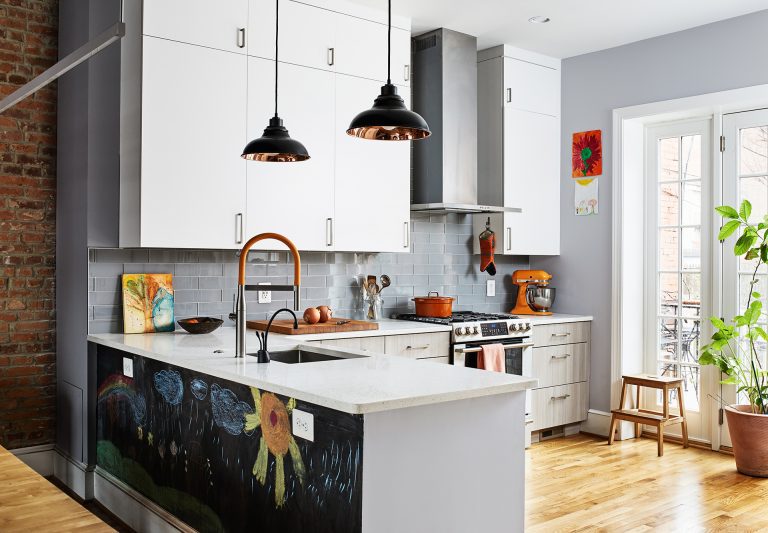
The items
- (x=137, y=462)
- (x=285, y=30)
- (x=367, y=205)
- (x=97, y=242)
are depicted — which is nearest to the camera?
(x=137, y=462)

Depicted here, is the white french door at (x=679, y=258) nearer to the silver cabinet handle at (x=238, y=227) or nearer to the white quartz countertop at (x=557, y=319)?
the white quartz countertop at (x=557, y=319)

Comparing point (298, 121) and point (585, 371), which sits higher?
point (298, 121)

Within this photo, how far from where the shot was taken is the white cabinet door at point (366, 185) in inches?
183

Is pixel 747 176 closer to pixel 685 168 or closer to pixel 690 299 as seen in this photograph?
pixel 685 168

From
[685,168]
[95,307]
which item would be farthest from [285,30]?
[685,168]

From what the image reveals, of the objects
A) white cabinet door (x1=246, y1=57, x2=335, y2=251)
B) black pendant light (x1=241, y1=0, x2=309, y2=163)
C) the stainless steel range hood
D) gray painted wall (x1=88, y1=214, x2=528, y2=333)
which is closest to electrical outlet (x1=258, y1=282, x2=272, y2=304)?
gray painted wall (x1=88, y1=214, x2=528, y2=333)

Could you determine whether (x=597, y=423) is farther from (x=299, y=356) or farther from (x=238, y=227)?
(x=238, y=227)

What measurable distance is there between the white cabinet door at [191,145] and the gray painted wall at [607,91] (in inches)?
110

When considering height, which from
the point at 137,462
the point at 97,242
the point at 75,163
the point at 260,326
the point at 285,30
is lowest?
the point at 137,462

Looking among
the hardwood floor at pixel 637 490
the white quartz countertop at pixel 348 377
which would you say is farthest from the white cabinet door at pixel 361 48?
the hardwood floor at pixel 637 490

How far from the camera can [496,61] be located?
221 inches

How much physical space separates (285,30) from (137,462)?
8.16 feet

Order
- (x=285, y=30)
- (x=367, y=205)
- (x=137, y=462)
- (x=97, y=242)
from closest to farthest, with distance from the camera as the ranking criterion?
(x=137, y=462)
(x=97, y=242)
(x=285, y=30)
(x=367, y=205)

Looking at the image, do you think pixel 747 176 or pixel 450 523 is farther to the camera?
pixel 747 176
